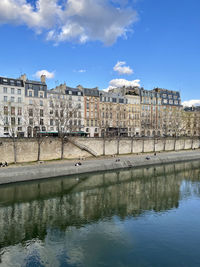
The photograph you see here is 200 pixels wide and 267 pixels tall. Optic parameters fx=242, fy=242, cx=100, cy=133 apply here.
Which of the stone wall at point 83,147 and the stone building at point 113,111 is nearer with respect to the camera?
the stone wall at point 83,147

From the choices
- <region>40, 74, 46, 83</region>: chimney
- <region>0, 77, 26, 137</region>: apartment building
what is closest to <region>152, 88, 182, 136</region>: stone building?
<region>40, 74, 46, 83</region>: chimney

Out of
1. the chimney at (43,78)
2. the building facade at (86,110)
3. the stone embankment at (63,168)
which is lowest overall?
the stone embankment at (63,168)

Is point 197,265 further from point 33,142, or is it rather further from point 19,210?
point 33,142

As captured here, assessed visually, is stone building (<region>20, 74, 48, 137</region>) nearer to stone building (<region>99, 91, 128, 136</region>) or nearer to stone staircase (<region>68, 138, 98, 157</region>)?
stone staircase (<region>68, 138, 98, 157</region>)

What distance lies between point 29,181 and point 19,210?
11.6m

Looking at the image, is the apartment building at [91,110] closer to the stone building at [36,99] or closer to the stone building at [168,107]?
the stone building at [36,99]

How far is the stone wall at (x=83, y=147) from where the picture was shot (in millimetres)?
47634

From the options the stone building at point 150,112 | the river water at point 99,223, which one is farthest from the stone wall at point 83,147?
the stone building at point 150,112

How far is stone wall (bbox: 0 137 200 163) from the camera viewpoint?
47.6 meters

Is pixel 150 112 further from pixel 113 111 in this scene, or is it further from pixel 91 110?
pixel 91 110

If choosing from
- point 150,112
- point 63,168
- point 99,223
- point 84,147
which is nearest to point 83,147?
point 84,147

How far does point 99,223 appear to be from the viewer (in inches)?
885

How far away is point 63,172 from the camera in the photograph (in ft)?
138

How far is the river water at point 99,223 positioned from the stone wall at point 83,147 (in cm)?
1234
